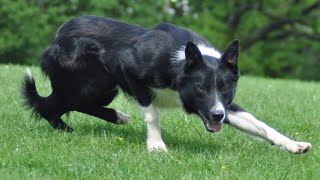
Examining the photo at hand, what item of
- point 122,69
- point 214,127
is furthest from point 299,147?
point 122,69

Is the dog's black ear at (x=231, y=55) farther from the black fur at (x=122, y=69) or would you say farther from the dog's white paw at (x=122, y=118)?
the dog's white paw at (x=122, y=118)

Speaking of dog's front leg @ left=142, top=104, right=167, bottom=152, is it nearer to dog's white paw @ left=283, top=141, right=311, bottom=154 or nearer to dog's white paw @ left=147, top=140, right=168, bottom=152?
dog's white paw @ left=147, top=140, right=168, bottom=152

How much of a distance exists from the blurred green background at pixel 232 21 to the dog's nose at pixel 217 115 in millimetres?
24490

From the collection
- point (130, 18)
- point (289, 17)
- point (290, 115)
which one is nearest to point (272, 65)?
point (289, 17)

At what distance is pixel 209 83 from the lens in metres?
5.27

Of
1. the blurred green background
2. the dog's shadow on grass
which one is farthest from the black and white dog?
the blurred green background

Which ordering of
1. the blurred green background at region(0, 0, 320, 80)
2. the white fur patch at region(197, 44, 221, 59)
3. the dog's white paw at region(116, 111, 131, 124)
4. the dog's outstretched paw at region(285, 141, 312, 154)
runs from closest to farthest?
the dog's outstretched paw at region(285, 141, 312, 154) → the white fur patch at region(197, 44, 221, 59) → the dog's white paw at region(116, 111, 131, 124) → the blurred green background at region(0, 0, 320, 80)

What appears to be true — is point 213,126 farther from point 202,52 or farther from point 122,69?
point 122,69

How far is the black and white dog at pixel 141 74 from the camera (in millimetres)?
5340

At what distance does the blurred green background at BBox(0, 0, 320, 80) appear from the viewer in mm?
30031

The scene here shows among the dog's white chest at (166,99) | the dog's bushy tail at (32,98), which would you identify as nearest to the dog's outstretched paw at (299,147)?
the dog's white chest at (166,99)

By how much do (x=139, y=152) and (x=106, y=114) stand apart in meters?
1.28

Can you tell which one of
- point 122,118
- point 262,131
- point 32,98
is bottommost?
point 122,118

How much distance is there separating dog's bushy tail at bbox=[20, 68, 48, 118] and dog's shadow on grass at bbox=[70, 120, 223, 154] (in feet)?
1.48
